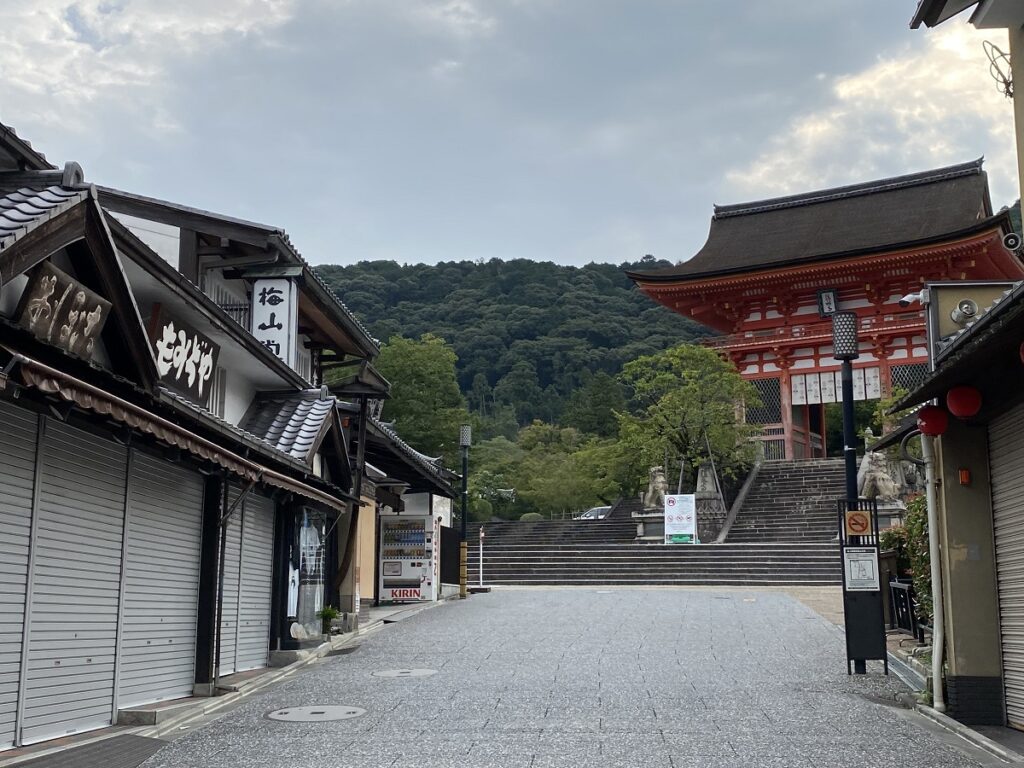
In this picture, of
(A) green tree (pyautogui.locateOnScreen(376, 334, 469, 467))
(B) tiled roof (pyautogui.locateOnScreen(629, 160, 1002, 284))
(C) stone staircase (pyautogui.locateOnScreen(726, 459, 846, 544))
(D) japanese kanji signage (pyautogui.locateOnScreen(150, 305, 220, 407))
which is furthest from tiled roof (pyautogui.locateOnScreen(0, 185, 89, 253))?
(B) tiled roof (pyautogui.locateOnScreen(629, 160, 1002, 284))

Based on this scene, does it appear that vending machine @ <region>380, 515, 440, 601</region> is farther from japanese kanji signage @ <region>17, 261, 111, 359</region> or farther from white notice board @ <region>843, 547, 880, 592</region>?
japanese kanji signage @ <region>17, 261, 111, 359</region>

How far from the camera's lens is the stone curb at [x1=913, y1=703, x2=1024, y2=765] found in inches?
299

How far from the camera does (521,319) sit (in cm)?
9381

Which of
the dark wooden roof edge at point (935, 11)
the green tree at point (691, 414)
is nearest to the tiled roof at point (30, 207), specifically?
the dark wooden roof edge at point (935, 11)

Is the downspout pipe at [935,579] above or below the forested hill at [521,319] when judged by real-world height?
below

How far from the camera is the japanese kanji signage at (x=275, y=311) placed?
627 inches

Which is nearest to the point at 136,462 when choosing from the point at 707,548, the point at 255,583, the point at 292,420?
the point at 255,583

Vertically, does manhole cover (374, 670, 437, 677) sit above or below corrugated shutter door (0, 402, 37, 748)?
below

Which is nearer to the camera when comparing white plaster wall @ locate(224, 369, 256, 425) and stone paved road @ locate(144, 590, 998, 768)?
stone paved road @ locate(144, 590, 998, 768)

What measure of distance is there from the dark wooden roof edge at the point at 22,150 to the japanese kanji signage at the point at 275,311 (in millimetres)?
6847

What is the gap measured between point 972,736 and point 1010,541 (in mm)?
1756

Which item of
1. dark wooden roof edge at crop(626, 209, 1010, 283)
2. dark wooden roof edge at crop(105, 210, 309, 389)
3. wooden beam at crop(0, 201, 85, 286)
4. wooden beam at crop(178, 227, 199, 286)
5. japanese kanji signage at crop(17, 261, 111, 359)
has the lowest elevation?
japanese kanji signage at crop(17, 261, 111, 359)

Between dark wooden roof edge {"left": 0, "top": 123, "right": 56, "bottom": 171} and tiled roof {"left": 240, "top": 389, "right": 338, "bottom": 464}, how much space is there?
4827 millimetres

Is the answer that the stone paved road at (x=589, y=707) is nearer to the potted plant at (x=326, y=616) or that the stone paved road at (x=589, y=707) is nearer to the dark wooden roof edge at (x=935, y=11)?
the potted plant at (x=326, y=616)
